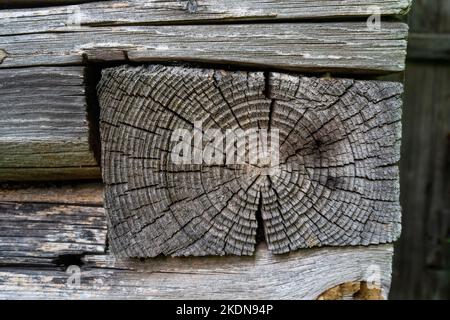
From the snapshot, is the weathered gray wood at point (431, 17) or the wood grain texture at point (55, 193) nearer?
the wood grain texture at point (55, 193)

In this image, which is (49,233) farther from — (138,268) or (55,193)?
(138,268)

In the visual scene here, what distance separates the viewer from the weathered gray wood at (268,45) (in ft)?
4.65

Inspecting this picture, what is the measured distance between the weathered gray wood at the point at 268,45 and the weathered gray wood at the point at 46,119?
0.44 feet

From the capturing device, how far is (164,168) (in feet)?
4.74

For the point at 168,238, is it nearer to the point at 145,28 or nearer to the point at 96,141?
the point at 96,141

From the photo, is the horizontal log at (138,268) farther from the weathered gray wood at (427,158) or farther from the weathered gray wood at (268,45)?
the weathered gray wood at (427,158)

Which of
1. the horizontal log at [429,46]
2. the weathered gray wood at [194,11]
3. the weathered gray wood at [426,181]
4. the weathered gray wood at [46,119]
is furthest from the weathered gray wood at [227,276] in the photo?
the horizontal log at [429,46]

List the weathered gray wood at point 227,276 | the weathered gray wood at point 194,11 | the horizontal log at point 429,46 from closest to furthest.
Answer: the weathered gray wood at point 194,11 → the weathered gray wood at point 227,276 → the horizontal log at point 429,46

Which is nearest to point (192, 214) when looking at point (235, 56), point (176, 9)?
point (235, 56)

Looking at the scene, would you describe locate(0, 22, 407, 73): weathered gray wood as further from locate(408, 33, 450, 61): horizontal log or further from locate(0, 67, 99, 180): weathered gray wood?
locate(408, 33, 450, 61): horizontal log

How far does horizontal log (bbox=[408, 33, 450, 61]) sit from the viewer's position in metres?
3.14

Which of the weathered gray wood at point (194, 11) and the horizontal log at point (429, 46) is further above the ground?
the horizontal log at point (429, 46)

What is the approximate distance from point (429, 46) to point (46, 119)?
8.22ft

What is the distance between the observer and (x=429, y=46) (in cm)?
317
